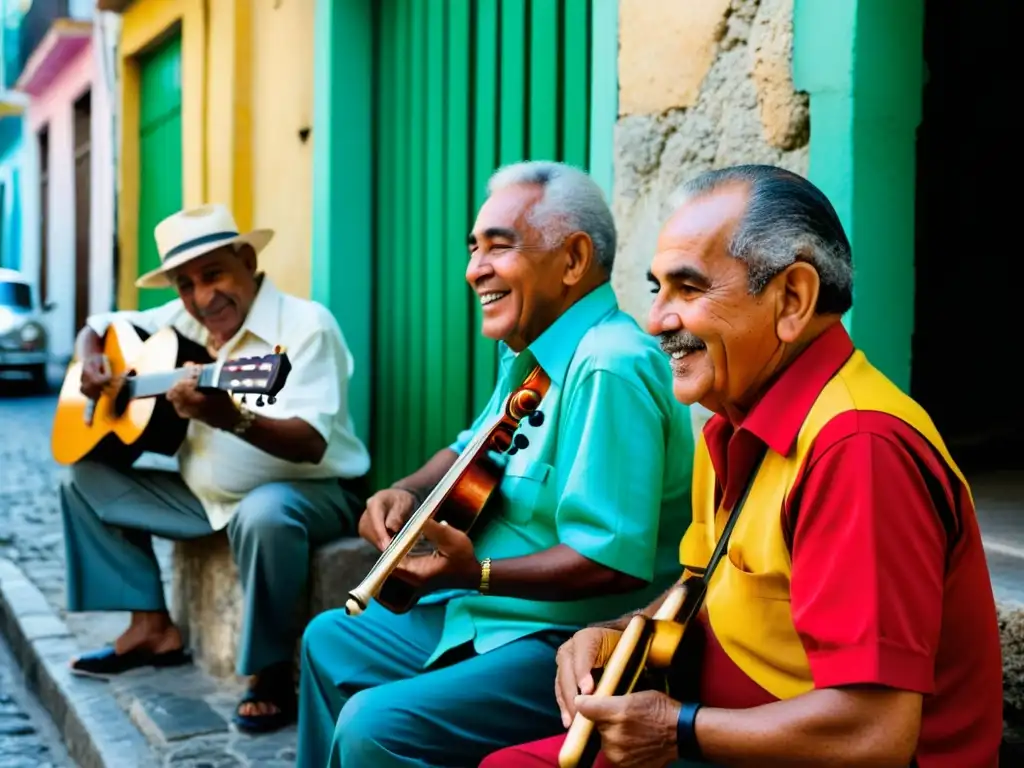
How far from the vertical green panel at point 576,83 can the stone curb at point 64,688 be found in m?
2.18

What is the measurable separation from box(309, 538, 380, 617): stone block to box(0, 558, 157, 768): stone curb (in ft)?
2.16

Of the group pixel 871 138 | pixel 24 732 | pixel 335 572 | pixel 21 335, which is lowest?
pixel 24 732

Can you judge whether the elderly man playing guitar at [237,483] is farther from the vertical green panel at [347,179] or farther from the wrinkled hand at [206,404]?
the vertical green panel at [347,179]

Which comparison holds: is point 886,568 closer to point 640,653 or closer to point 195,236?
point 640,653

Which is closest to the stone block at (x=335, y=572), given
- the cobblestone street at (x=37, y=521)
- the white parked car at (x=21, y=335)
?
the cobblestone street at (x=37, y=521)

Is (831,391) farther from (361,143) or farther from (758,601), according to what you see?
(361,143)

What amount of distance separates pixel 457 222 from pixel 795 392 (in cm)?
284

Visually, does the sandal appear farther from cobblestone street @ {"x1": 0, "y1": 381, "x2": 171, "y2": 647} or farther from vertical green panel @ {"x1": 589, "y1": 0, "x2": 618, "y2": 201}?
vertical green panel @ {"x1": 589, "y1": 0, "x2": 618, "y2": 201}

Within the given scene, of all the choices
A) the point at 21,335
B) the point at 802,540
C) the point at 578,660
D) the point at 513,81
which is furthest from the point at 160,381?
the point at 21,335

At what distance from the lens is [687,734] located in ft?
4.85

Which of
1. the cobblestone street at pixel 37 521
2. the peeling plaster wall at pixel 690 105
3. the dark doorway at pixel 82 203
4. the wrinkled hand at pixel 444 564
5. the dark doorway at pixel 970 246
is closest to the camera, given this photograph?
the wrinkled hand at pixel 444 564

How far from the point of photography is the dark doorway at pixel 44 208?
17.6m

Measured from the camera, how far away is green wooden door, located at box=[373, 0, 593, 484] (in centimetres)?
374

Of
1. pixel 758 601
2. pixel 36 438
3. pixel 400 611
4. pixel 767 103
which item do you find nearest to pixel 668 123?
pixel 767 103
